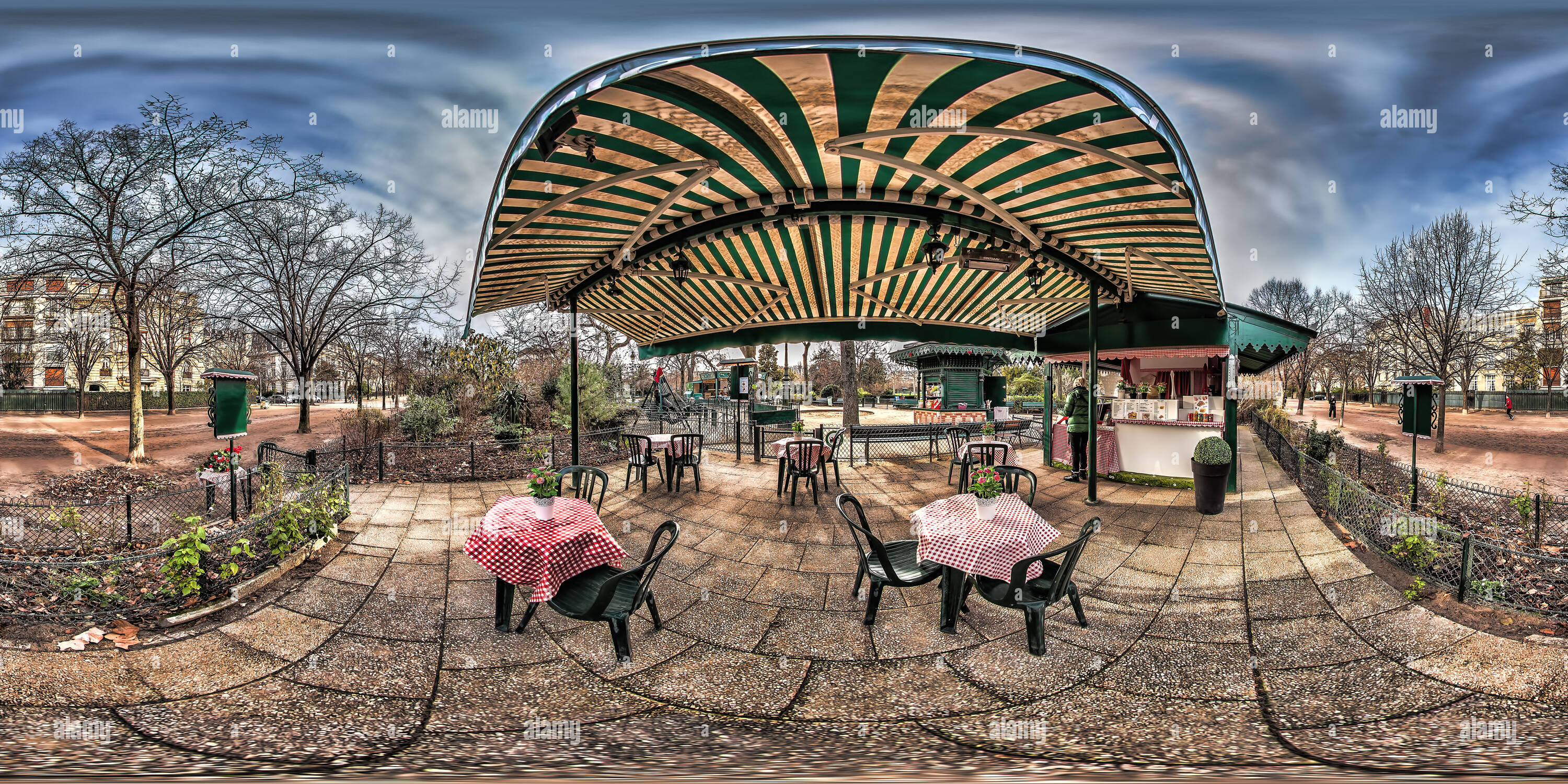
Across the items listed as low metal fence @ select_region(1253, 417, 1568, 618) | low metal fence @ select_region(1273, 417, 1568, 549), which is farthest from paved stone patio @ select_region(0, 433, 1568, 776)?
low metal fence @ select_region(1273, 417, 1568, 549)

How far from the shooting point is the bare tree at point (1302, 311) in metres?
25.8

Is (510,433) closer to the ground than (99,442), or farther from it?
farther from it

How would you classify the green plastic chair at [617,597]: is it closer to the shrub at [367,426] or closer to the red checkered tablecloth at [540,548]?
the red checkered tablecloth at [540,548]

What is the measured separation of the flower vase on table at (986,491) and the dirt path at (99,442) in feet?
36.5

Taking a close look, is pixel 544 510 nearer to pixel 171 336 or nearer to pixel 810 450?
pixel 810 450

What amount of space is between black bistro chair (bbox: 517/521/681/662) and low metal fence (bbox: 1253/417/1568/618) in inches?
214

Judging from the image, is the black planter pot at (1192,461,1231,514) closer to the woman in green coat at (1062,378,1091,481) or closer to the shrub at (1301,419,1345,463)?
the woman in green coat at (1062,378,1091,481)

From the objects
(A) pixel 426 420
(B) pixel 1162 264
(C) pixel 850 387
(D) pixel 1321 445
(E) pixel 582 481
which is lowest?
(D) pixel 1321 445

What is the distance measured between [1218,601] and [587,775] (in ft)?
14.0

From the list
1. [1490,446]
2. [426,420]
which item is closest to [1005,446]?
[426,420]

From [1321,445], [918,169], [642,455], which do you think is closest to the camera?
[918,169]

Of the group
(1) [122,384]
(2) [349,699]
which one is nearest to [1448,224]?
(2) [349,699]

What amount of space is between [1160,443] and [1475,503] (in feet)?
13.2

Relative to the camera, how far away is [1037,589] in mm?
3301
